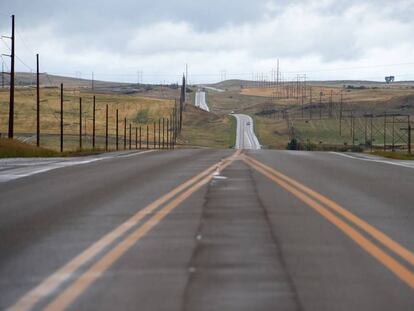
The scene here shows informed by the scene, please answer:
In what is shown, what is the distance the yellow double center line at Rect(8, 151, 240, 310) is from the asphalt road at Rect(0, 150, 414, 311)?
15 millimetres

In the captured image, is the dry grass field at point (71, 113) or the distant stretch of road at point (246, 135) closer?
the distant stretch of road at point (246, 135)

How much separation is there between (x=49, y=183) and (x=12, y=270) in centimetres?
1118

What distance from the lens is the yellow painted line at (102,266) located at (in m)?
6.87

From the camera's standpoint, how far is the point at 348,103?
199 metres

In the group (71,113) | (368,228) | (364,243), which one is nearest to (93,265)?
(364,243)

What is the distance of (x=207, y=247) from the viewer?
9.52 meters

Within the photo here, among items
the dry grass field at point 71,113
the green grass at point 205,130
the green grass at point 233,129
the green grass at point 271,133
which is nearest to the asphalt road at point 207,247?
the dry grass field at point 71,113

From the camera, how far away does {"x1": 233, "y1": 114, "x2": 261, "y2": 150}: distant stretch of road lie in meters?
113

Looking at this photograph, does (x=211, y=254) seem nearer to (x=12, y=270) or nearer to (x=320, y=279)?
(x=320, y=279)

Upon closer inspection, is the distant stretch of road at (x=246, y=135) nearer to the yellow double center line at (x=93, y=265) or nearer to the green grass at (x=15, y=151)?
the green grass at (x=15, y=151)

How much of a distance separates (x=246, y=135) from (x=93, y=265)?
125633 millimetres

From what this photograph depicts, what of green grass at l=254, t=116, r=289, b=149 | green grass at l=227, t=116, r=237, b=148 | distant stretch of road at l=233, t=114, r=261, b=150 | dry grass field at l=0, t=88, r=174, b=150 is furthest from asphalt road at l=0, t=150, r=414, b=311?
green grass at l=227, t=116, r=237, b=148

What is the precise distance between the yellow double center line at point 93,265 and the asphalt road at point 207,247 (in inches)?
0.6

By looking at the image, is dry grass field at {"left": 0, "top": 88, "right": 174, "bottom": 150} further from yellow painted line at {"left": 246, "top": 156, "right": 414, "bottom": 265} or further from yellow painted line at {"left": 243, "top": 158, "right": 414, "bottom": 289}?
yellow painted line at {"left": 243, "top": 158, "right": 414, "bottom": 289}
